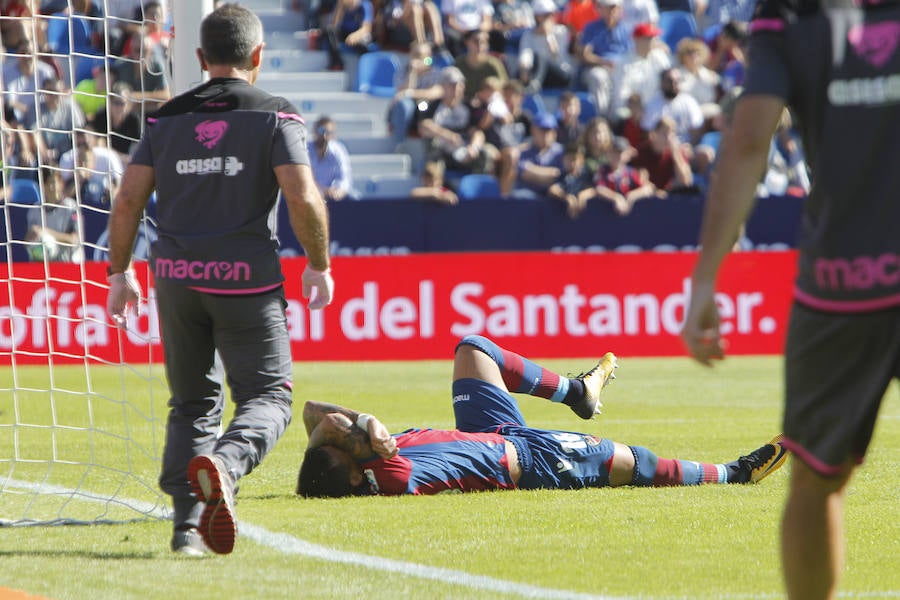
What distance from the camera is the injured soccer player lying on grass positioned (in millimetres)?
6559

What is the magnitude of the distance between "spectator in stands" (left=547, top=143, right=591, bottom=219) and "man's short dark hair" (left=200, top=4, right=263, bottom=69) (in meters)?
12.3

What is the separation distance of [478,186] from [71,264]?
21.3 ft

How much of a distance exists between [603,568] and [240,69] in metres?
2.30

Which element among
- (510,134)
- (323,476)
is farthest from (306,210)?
(510,134)

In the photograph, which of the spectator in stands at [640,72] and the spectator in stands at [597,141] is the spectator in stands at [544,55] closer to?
the spectator in stands at [640,72]

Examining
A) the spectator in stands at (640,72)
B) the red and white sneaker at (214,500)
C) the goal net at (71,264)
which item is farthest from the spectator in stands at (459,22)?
the red and white sneaker at (214,500)

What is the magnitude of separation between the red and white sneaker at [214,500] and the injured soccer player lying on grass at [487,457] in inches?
62.3

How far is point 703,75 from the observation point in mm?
20750

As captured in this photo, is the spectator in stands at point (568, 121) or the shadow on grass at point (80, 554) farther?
the spectator in stands at point (568, 121)

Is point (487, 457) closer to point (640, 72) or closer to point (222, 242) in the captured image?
point (222, 242)

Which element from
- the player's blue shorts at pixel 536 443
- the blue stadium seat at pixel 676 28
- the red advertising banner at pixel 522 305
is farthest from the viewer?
the blue stadium seat at pixel 676 28

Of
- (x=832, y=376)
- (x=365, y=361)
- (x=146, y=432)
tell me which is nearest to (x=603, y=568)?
(x=832, y=376)

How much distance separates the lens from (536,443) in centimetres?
677

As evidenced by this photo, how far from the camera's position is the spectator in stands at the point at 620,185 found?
57.4 feet
